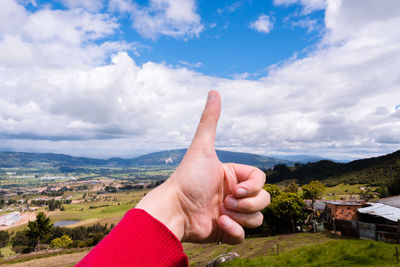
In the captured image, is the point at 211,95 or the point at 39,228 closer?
the point at 211,95

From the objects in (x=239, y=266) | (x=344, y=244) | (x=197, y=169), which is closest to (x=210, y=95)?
(x=197, y=169)

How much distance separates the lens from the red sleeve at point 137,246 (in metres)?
1.87

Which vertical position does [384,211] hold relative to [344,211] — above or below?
above

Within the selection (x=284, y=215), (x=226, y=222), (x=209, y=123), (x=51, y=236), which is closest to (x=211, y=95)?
(x=209, y=123)

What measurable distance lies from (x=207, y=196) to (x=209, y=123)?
1171mm

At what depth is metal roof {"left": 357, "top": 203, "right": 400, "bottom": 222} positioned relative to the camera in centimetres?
2452

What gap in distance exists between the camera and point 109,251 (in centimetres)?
189

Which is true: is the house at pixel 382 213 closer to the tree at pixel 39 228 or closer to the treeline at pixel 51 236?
the treeline at pixel 51 236

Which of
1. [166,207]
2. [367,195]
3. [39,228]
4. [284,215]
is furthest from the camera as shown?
[39,228]

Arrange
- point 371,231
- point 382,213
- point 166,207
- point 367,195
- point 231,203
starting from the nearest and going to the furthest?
point 166,207 < point 231,203 < point 371,231 < point 382,213 < point 367,195

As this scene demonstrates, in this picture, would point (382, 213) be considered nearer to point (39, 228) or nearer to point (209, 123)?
point (209, 123)

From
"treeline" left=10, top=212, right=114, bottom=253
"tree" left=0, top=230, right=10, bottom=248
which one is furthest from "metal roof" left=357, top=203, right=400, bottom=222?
"tree" left=0, top=230, right=10, bottom=248

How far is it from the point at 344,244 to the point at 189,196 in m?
21.5

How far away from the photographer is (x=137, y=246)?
6.58 feet
